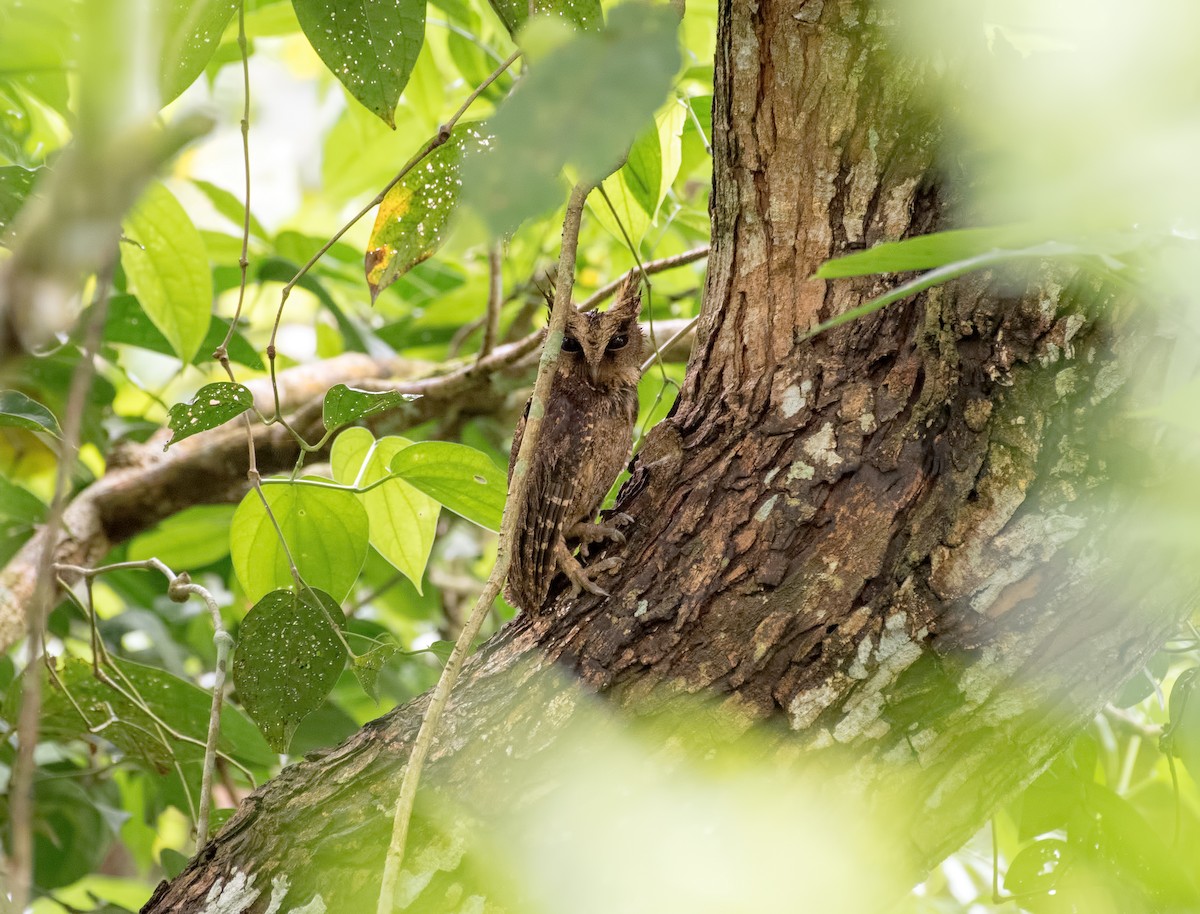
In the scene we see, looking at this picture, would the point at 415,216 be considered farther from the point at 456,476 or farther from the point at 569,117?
the point at 569,117

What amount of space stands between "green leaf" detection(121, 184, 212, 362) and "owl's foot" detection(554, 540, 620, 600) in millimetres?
766

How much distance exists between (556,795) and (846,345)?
0.60 m

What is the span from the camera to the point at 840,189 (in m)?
1.17

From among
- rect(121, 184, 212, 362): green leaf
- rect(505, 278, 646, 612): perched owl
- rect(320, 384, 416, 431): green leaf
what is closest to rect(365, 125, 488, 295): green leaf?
rect(320, 384, 416, 431): green leaf

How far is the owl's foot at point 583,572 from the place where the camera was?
1.17 metres

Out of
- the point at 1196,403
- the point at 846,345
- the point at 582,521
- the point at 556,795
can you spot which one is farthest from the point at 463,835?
the point at 1196,403

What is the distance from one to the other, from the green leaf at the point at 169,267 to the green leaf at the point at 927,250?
46.2 inches

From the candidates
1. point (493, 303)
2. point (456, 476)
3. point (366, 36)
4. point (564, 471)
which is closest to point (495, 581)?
point (456, 476)

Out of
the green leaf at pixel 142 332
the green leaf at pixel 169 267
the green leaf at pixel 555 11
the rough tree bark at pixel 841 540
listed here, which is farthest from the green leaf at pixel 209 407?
the green leaf at pixel 142 332

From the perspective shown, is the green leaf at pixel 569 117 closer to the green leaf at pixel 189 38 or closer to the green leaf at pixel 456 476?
the green leaf at pixel 189 38

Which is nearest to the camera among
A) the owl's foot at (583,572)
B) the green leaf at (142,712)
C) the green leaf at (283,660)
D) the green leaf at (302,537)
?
the owl's foot at (583,572)

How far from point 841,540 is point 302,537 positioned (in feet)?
2.57

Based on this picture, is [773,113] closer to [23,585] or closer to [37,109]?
[23,585]

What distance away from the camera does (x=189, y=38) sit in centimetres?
112
